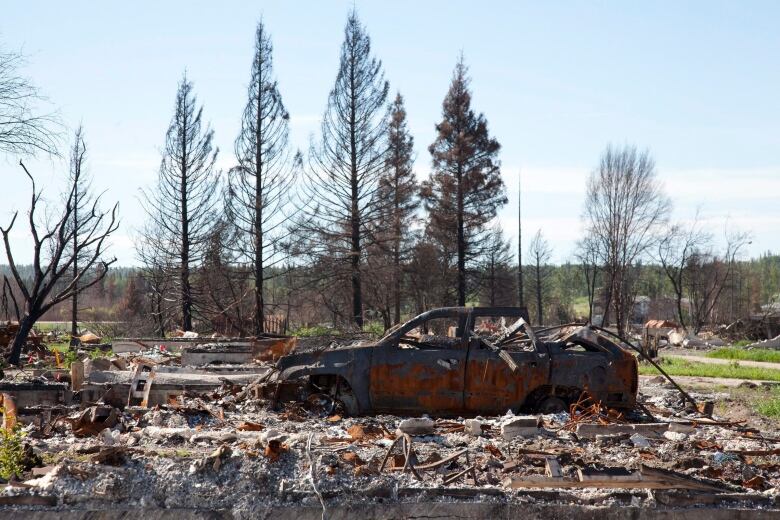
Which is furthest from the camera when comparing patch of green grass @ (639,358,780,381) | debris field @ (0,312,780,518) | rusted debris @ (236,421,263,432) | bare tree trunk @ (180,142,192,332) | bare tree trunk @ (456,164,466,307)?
bare tree trunk @ (456,164,466,307)

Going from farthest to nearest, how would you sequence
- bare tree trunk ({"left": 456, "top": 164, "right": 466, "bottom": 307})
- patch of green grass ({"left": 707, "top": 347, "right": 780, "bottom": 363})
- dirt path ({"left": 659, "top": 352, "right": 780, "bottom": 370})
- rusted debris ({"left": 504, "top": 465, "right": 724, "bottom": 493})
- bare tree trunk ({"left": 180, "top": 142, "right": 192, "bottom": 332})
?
bare tree trunk ({"left": 456, "top": 164, "right": 466, "bottom": 307}) → bare tree trunk ({"left": 180, "top": 142, "right": 192, "bottom": 332}) → patch of green grass ({"left": 707, "top": 347, "right": 780, "bottom": 363}) → dirt path ({"left": 659, "top": 352, "right": 780, "bottom": 370}) → rusted debris ({"left": 504, "top": 465, "right": 724, "bottom": 493})

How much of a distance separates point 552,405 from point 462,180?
2708 centimetres

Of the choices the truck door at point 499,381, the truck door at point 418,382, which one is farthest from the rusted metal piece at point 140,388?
the truck door at point 499,381

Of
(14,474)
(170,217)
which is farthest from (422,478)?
(170,217)

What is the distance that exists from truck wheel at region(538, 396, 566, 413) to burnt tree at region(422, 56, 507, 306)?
83.7 ft

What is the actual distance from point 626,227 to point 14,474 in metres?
36.6

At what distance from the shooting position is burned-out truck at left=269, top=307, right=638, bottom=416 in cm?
1077

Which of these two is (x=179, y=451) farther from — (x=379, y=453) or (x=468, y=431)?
(x=468, y=431)

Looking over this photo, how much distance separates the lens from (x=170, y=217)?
34375 mm

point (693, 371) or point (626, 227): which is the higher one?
point (626, 227)

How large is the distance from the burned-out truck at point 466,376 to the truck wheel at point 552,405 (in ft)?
0.04

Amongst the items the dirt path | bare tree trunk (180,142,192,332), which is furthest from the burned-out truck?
bare tree trunk (180,142,192,332)

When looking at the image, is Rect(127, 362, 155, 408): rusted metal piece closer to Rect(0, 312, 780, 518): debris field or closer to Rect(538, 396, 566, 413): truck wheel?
Rect(0, 312, 780, 518): debris field

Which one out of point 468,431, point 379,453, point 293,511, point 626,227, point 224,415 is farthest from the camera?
point 626,227
